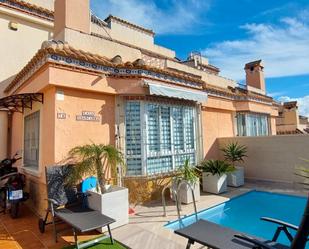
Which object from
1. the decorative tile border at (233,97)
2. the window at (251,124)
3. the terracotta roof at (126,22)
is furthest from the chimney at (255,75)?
the terracotta roof at (126,22)

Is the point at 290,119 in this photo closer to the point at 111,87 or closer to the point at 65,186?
the point at 111,87

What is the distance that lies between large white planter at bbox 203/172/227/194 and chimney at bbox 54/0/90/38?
12.2 meters

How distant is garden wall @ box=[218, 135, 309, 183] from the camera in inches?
666

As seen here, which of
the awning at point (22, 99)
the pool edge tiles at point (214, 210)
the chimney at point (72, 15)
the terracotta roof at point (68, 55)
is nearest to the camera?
the pool edge tiles at point (214, 210)

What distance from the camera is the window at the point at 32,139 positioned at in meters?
12.8

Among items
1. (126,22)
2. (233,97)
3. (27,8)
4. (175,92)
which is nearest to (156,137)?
(175,92)

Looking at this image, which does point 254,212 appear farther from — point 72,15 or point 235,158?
point 72,15

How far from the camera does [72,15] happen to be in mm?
13602

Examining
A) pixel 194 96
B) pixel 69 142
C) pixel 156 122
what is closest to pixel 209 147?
pixel 194 96

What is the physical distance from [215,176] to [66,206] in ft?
30.3

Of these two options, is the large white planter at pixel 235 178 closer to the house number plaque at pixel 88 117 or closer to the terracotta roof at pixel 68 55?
the terracotta roof at pixel 68 55

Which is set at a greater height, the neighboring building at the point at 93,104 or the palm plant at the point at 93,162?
the neighboring building at the point at 93,104

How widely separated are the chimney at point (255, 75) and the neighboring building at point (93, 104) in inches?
725

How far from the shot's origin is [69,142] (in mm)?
10742
